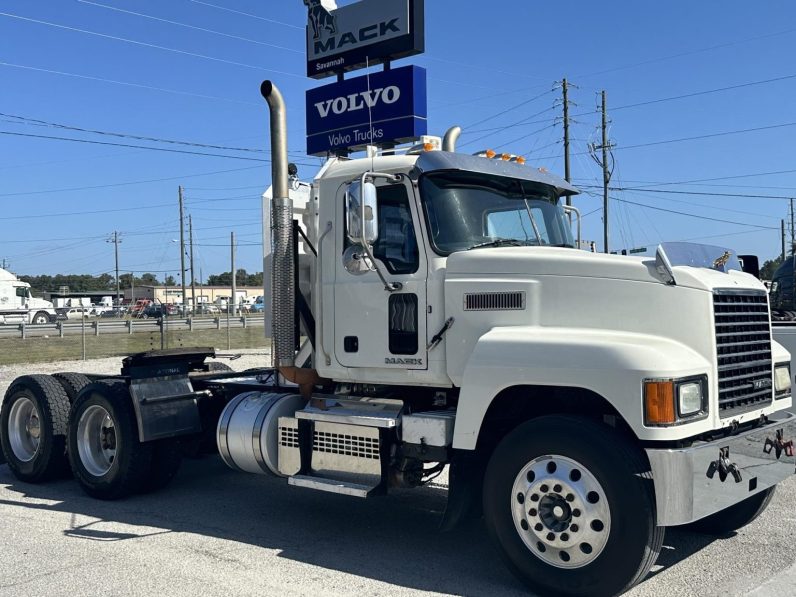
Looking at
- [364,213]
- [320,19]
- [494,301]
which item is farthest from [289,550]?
[320,19]

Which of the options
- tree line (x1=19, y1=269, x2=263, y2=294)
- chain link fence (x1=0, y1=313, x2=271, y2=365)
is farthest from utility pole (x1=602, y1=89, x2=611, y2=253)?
tree line (x1=19, y1=269, x2=263, y2=294)

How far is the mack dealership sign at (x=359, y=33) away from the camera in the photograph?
12.2m

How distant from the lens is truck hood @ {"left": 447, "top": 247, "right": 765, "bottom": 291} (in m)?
5.11

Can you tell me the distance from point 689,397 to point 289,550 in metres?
3.19

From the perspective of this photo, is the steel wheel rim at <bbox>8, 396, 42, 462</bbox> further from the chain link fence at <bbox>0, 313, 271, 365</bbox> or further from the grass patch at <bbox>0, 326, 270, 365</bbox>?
the grass patch at <bbox>0, 326, 270, 365</bbox>

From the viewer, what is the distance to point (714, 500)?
4883 millimetres

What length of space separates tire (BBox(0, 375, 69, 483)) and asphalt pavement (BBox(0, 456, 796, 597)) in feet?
1.68

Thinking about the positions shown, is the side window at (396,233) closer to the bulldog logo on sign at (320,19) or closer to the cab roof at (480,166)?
the cab roof at (480,166)

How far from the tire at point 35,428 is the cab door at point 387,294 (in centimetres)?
399

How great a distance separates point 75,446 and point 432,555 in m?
4.16

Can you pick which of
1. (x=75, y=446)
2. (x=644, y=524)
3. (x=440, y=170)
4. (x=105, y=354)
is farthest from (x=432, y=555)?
(x=105, y=354)

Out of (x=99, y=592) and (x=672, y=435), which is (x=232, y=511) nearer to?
(x=99, y=592)

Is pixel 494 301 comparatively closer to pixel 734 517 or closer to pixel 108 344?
pixel 734 517

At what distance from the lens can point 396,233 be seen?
6055 mm
